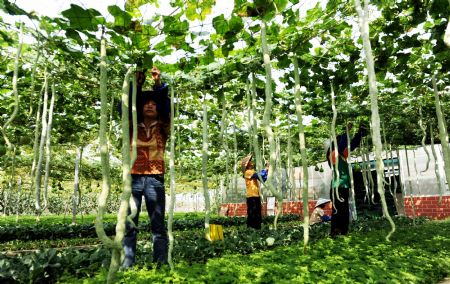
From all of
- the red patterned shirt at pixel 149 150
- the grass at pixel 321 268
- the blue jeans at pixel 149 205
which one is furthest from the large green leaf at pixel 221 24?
the grass at pixel 321 268

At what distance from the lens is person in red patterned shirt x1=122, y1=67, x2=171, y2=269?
12.1 feet

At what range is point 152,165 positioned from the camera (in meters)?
3.78

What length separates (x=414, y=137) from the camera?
11.4m

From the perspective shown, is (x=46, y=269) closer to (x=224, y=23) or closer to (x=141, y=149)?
(x=141, y=149)

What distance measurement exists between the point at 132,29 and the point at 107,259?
8.73ft

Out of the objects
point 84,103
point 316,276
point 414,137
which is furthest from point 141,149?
point 414,137

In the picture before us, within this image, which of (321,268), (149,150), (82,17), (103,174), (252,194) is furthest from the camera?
(252,194)

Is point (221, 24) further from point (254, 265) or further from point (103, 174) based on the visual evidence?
point (254, 265)

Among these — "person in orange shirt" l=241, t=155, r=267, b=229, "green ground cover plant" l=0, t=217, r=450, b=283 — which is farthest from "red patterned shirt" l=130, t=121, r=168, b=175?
"person in orange shirt" l=241, t=155, r=267, b=229

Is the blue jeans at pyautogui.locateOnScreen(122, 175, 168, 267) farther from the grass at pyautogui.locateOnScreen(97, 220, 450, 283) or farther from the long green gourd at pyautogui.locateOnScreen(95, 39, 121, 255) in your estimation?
the long green gourd at pyautogui.locateOnScreen(95, 39, 121, 255)

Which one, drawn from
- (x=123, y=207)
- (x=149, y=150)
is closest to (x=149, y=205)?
(x=149, y=150)

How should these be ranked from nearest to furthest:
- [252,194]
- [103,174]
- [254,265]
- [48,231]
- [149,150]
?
[103,174] < [149,150] < [254,265] < [252,194] < [48,231]

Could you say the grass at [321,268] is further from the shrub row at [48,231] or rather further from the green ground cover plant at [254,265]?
the shrub row at [48,231]

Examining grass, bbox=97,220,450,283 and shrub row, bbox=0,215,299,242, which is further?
shrub row, bbox=0,215,299,242
